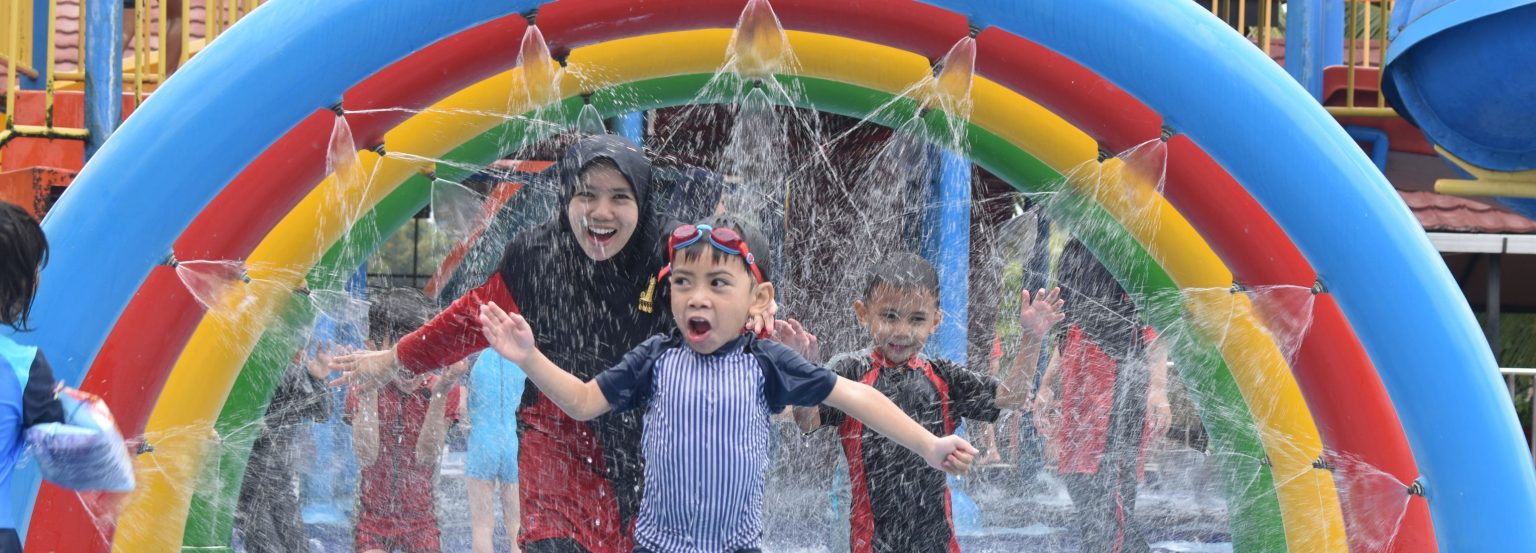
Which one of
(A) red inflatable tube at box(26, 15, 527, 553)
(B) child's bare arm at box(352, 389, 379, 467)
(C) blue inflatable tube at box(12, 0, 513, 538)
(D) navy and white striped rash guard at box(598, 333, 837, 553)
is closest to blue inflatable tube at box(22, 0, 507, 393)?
(C) blue inflatable tube at box(12, 0, 513, 538)

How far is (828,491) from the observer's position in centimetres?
538

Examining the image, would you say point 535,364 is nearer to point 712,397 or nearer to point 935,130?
point 712,397

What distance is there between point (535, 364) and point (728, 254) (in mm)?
515

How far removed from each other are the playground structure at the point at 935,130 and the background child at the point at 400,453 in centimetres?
72

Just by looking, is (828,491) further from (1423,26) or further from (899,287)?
(1423,26)

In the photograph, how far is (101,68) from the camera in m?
6.43

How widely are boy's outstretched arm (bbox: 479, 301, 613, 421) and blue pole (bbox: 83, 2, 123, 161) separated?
419 centimetres

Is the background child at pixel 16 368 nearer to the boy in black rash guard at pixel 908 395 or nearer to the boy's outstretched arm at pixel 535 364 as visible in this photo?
the boy's outstretched arm at pixel 535 364

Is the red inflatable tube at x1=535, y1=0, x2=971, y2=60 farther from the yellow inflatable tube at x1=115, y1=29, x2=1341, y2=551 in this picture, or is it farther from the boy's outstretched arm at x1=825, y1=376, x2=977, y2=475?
the boy's outstretched arm at x1=825, y1=376, x2=977, y2=475

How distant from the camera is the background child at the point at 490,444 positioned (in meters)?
5.50

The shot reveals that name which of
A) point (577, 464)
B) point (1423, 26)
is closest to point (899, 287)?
point (577, 464)

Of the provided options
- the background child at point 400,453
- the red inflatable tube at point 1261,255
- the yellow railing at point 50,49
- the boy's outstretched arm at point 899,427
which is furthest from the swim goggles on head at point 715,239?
the yellow railing at point 50,49

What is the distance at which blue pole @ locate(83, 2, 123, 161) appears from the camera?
642 centimetres

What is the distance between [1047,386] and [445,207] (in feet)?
7.29
